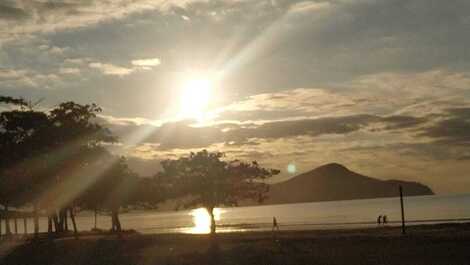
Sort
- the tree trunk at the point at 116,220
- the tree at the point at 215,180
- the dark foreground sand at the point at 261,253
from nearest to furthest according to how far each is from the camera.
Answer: the dark foreground sand at the point at 261,253
the tree at the point at 215,180
the tree trunk at the point at 116,220

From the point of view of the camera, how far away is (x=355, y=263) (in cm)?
3134

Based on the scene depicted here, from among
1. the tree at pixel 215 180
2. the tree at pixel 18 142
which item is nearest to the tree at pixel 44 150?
the tree at pixel 18 142

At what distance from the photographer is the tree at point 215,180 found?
61312mm

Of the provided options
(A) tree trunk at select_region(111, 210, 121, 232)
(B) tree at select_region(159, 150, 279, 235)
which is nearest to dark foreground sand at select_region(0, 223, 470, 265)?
(B) tree at select_region(159, 150, 279, 235)

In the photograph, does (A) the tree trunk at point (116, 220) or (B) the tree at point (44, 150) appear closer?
(B) the tree at point (44, 150)

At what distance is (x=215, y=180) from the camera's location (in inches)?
2442

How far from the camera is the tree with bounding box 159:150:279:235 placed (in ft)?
201

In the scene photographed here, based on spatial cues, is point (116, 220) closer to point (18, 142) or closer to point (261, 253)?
point (18, 142)

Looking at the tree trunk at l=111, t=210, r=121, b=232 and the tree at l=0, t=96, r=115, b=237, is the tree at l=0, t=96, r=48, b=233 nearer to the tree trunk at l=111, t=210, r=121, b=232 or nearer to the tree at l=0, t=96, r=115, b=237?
the tree at l=0, t=96, r=115, b=237

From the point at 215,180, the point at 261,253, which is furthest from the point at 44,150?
the point at 261,253

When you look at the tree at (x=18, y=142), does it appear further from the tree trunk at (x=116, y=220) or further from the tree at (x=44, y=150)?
the tree trunk at (x=116, y=220)

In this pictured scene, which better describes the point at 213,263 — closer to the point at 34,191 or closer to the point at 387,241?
the point at 387,241

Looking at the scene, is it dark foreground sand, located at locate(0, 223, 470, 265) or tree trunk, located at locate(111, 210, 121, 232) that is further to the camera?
tree trunk, located at locate(111, 210, 121, 232)

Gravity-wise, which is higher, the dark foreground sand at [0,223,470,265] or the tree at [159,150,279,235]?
the tree at [159,150,279,235]
